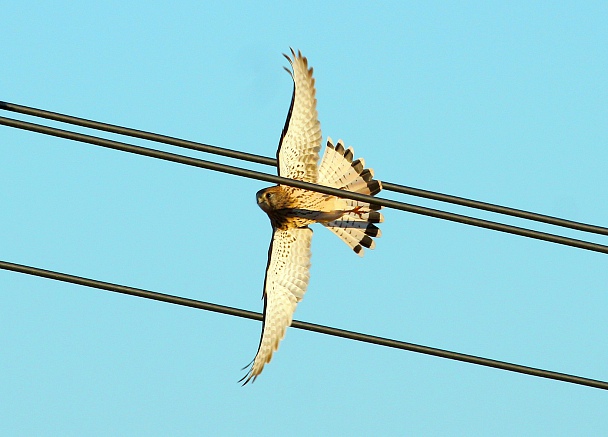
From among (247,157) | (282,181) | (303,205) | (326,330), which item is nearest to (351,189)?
(303,205)

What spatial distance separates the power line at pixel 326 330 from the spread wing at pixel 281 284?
6.59ft

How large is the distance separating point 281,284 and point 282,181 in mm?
3578

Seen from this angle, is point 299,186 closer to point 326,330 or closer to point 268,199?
point 326,330

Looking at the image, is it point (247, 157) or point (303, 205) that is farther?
point (303, 205)

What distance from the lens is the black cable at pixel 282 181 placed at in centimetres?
575

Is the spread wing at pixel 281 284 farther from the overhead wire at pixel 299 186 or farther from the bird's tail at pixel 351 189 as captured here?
the overhead wire at pixel 299 186

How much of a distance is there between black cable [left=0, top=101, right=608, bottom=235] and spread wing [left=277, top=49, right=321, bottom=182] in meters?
2.47

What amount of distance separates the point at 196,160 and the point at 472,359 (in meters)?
2.06

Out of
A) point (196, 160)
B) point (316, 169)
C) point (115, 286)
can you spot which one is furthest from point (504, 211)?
point (316, 169)

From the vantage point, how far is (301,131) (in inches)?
372

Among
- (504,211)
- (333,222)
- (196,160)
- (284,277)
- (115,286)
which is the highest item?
(333,222)

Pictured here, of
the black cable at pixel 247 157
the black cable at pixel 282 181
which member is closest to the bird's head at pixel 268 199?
the black cable at pixel 247 157

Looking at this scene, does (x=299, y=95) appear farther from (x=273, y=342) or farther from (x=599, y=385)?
(x=599, y=385)

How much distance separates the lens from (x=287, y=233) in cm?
989
